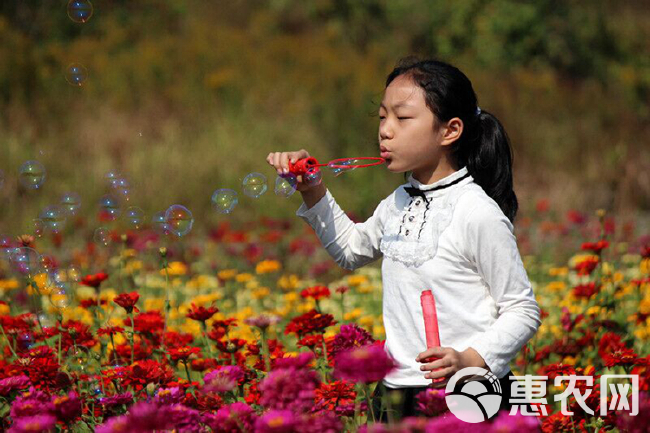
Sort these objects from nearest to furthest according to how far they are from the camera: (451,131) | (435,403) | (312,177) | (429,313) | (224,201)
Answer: (435,403)
(429,313)
(451,131)
(312,177)
(224,201)

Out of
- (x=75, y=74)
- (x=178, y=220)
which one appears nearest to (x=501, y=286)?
(x=178, y=220)

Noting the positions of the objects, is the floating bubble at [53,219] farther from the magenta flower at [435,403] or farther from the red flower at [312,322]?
the magenta flower at [435,403]

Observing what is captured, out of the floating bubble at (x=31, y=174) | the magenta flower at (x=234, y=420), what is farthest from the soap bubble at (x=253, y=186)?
the magenta flower at (x=234, y=420)

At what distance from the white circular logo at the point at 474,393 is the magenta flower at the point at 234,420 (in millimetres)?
501

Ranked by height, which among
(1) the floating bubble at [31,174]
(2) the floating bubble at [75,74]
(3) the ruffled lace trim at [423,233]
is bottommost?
(3) the ruffled lace trim at [423,233]

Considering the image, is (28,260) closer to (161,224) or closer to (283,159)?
(161,224)

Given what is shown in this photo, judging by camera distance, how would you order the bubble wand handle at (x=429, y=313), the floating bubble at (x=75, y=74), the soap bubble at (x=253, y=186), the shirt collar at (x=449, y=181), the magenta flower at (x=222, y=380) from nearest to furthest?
1. the magenta flower at (x=222, y=380)
2. the bubble wand handle at (x=429, y=313)
3. the shirt collar at (x=449, y=181)
4. the soap bubble at (x=253, y=186)
5. the floating bubble at (x=75, y=74)

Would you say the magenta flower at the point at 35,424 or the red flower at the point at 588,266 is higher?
the magenta flower at the point at 35,424

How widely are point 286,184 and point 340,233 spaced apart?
0.21 metres

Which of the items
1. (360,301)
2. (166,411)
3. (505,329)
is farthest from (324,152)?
Answer: (166,411)

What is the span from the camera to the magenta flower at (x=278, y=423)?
4.40 ft

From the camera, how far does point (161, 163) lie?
25.6 ft

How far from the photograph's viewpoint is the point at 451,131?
92.7 inches

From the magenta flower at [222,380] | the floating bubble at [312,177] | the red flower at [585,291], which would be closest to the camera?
the magenta flower at [222,380]
